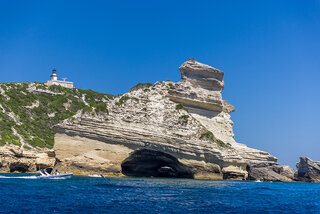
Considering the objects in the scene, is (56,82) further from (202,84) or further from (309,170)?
(309,170)

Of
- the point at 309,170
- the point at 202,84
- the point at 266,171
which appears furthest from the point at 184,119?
the point at 309,170

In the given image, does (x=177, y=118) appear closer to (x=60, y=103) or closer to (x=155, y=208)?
(x=155, y=208)

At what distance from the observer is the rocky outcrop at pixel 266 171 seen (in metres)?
55.2

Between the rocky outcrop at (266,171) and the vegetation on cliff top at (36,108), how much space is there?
2488 cm

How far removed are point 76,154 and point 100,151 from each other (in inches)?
111

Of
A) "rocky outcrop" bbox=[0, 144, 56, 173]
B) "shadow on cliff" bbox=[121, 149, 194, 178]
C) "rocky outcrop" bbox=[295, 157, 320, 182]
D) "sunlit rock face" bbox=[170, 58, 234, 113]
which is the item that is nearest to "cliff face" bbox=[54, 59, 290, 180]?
"shadow on cliff" bbox=[121, 149, 194, 178]

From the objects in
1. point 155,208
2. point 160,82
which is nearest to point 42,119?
point 160,82

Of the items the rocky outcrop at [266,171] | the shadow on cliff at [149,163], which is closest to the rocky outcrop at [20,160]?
the shadow on cliff at [149,163]

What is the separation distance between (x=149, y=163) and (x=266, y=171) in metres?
19.0

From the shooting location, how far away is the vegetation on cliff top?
2530 inches

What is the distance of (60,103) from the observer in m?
90.4

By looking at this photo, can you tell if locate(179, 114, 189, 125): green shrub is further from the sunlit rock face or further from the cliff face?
the sunlit rock face

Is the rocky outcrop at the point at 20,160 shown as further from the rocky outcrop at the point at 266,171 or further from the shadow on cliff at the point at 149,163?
the rocky outcrop at the point at 266,171

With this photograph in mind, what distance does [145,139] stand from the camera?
4453cm
